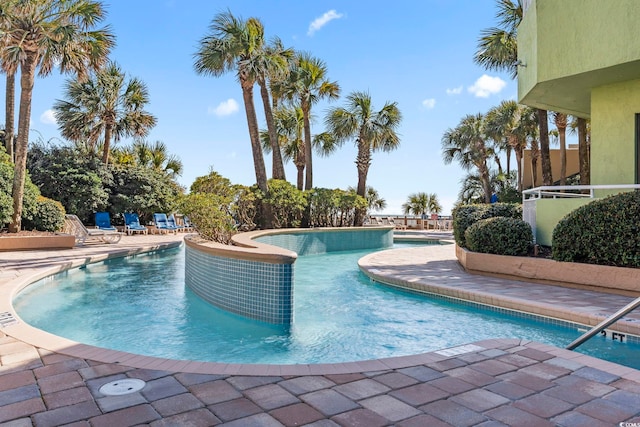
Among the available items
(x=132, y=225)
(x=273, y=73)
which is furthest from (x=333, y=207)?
(x=132, y=225)

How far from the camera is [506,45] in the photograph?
1520cm

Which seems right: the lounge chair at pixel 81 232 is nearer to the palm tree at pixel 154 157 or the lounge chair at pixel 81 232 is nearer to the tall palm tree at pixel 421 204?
the palm tree at pixel 154 157

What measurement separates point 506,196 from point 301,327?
1947 centimetres

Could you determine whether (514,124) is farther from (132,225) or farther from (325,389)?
(325,389)

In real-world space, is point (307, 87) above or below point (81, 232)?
above

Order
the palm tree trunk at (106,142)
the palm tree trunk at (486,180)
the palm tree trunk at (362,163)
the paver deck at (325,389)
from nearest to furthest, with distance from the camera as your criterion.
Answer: the paver deck at (325,389)
the palm tree trunk at (362,163)
the palm tree trunk at (106,142)
the palm tree trunk at (486,180)

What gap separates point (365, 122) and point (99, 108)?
42.2 feet

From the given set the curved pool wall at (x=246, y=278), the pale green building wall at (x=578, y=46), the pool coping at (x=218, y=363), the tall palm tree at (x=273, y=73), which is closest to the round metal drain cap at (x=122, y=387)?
the pool coping at (x=218, y=363)

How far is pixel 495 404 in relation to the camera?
2.91 metres

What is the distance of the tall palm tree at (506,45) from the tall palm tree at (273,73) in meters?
7.15

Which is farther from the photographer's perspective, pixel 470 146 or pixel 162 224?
pixel 470 146

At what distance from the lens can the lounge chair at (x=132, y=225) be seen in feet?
66.2

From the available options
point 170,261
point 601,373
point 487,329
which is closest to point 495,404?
point 601,373

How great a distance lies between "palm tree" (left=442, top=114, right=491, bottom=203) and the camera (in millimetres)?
26844
